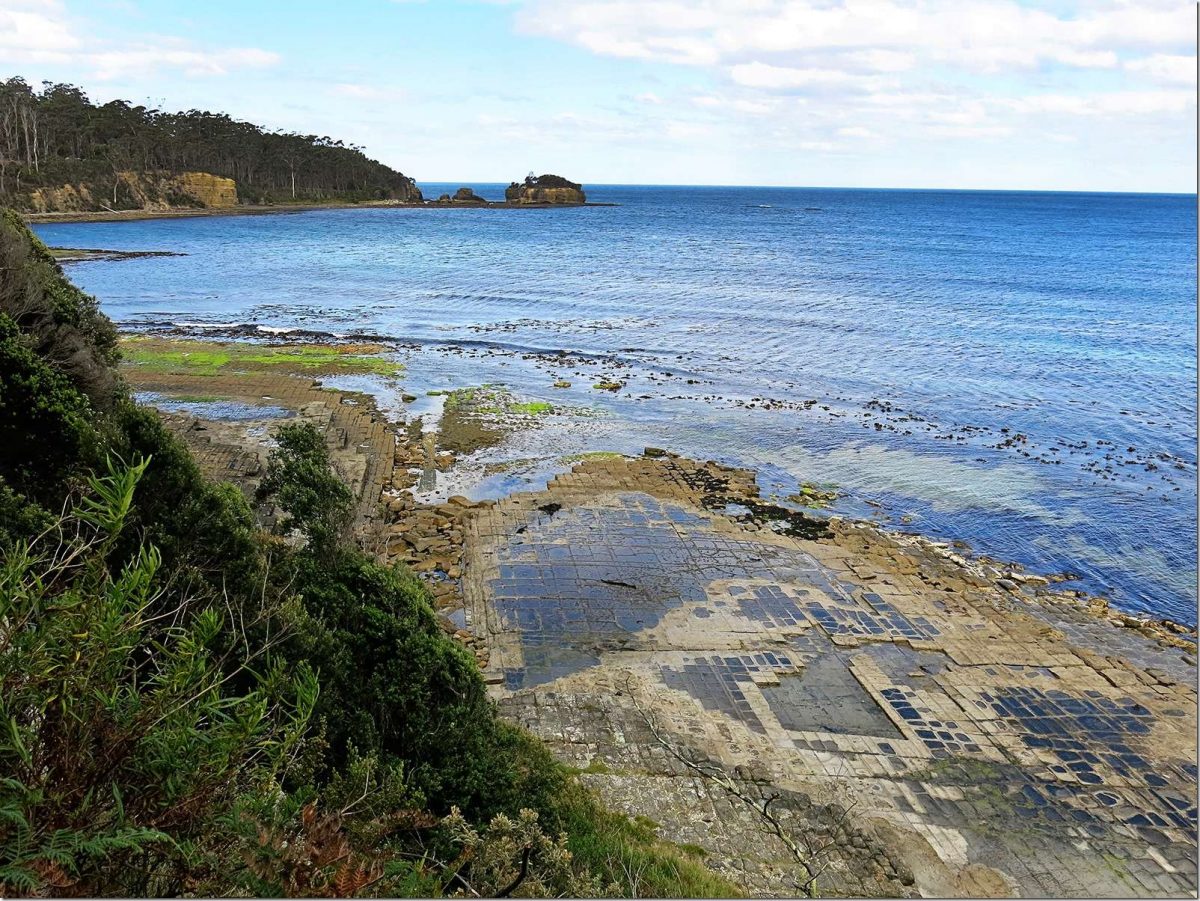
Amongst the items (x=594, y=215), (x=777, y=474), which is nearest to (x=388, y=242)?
(x=594, y=215)

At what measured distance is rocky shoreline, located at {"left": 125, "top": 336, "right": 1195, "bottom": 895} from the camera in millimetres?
9875

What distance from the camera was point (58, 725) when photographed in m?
3.69

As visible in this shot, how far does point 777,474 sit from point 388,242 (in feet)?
245

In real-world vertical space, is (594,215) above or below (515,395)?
above

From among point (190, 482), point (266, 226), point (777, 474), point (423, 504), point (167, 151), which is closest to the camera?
point (190, 482)

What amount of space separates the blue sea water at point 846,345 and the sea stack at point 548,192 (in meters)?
92.3

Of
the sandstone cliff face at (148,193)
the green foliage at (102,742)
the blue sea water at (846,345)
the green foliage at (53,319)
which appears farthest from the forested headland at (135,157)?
the green foliage at (102,742)

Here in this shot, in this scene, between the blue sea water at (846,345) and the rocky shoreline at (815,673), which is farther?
the blue sea water at (846,345)

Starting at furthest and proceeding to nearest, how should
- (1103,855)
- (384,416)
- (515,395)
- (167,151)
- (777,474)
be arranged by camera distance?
(167,151), (515,395), (384,416), (777,474), (1103,855)

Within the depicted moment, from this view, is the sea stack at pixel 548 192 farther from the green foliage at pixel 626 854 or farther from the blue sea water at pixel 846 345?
the green foliage at pixel 626 854

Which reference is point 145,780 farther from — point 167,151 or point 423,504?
point 167,151

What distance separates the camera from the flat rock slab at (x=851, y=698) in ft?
32.0

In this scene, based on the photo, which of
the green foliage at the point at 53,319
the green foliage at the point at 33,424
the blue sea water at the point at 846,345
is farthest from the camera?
the blue sea water at the point at 846,345

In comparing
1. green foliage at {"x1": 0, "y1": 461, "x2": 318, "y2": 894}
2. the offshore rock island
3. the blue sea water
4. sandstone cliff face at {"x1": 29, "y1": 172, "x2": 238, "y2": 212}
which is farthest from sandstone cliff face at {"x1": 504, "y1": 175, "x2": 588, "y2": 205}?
green foliage at {"x1": 0, "y1": 461, "x2": 318, "y2": 894}
